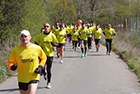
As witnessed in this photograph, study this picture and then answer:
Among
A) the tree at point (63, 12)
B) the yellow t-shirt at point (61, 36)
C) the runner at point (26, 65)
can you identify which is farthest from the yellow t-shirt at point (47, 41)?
the tree at point (63, 12)

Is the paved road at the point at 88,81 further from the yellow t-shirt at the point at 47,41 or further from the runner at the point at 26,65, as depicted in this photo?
the runner at the point at 26,65

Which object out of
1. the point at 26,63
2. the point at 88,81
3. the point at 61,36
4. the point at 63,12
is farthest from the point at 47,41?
the point at 63,12

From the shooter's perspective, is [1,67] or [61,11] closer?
[1,67]

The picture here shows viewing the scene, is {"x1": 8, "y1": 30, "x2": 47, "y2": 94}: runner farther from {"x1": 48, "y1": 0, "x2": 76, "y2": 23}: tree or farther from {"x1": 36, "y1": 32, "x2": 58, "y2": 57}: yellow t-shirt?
{"x1": 48, "y1": 0, "x2": 76, "y2": 23}: tree

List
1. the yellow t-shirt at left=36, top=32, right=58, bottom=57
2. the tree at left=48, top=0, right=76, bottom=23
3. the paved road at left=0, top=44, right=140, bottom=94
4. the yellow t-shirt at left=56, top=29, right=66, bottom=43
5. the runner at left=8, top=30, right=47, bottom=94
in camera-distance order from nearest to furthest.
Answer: the runner at left=8, top=30, right=47, bottom=94 → the paved road at left=0, top=44, right=140, bottom=94 → the yellow t-shirt at left=36, top=32, right=58, bottom=57 → the yellow t-shirt at left=56, top=29, right=66, bottom=43 → the tree at left=48, top=0, right=76, bottom=23

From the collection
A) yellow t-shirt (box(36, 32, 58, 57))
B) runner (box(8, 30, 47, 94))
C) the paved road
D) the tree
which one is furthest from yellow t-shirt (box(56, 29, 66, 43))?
the tree

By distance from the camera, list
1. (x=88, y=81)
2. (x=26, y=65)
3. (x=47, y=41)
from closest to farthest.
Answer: (x=26, y=65), (x=47, y=41), (x=88, y=81)

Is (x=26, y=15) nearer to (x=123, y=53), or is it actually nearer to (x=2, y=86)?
(x=123, y=53)

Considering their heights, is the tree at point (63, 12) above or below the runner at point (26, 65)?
above

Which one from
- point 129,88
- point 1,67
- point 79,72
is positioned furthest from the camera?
point 79,72

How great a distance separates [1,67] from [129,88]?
5.02 metres

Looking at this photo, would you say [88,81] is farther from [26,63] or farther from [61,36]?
[61,36]

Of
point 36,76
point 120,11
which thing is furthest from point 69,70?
point 120,11

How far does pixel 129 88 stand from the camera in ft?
27.2
